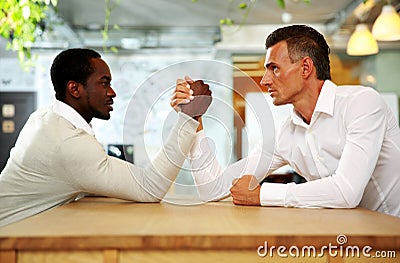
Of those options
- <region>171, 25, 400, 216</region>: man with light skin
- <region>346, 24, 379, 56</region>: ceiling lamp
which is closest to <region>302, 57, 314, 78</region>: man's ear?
<region>171, 25, 400, 216</region>: man with light skin

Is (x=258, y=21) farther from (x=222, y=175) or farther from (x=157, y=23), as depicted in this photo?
(x=222, y=175)

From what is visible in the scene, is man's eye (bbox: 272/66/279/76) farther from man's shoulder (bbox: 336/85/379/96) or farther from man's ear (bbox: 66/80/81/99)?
man's ear (bbox: 66/80/81/99)

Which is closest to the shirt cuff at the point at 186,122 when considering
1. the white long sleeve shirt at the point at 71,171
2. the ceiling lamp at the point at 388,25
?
the white long sleeve shirt at the point at 71,171

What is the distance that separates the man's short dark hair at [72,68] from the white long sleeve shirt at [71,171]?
236mm

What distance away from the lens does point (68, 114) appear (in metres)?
1.72

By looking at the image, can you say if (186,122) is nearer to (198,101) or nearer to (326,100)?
(198,101)

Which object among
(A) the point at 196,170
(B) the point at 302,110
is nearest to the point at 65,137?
(A) the point at 196,170

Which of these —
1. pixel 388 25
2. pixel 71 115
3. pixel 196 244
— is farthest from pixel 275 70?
pixel 388 25

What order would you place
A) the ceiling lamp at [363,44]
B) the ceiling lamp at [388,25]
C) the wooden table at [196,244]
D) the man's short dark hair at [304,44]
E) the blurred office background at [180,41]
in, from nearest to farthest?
the wooden table at [196,244], the man's short dark hair at [304,44], the ceiling lamp at [388,25], the ceiling lamp at [363,44], the blurred office background at [180,41]

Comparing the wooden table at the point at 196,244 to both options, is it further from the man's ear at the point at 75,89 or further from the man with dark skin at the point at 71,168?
the man's ear at the point at 75,89

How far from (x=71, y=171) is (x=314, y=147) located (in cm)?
71

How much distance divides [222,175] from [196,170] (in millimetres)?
75

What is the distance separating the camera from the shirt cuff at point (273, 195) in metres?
1.42

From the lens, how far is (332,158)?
1669 mm
